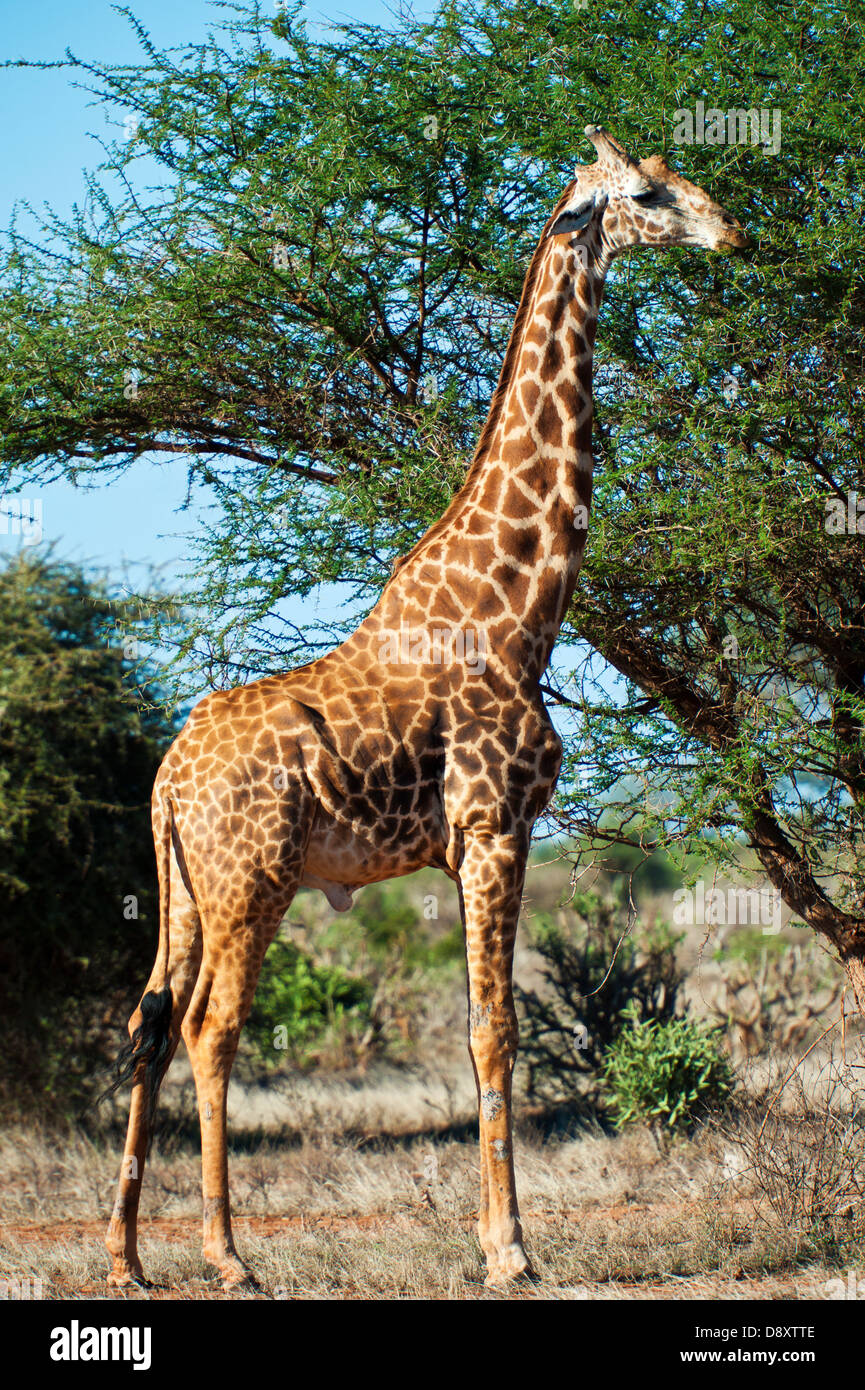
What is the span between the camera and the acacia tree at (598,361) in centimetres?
788

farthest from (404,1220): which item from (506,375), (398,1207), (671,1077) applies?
(506,375)

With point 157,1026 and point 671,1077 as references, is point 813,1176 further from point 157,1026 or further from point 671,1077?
point 157,1026

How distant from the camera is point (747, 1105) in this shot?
8.30m

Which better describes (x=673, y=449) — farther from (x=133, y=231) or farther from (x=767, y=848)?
(x=133, y=231)

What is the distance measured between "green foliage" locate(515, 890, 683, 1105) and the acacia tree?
346 centimetres

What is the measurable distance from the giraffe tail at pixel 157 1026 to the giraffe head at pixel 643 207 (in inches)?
145

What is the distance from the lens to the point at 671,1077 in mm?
10305

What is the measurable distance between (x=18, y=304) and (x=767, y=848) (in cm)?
649

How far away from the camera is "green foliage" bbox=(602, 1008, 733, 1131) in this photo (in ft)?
33.7

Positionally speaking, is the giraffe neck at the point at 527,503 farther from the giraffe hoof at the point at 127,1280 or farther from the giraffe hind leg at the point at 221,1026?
the giraffe hoof at the point at 127,1280

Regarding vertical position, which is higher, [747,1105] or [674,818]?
[674,818]

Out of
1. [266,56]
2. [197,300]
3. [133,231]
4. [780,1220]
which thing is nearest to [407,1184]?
[780,1220]

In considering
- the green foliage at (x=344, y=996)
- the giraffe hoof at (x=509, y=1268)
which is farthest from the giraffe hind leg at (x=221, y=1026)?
the green foliage at (x=344, y=996)
